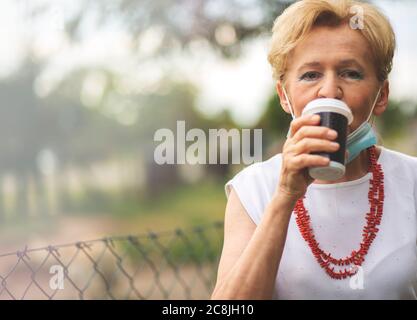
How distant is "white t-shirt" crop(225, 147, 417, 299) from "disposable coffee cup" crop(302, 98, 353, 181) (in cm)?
26

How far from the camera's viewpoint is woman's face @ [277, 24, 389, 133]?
135cm

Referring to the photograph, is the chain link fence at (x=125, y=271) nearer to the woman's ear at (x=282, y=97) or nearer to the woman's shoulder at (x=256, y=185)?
the woman's shoulder at (x=256, y=185)

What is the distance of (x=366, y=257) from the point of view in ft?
4.52

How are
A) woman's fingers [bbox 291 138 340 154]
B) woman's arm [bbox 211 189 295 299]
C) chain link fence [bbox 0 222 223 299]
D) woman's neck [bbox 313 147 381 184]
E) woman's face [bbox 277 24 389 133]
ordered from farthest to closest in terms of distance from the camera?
1. chain link fence [bbox 0 222 223 299]
2. woman's neck [bbox 313 147 381 184]
3. woman's face [bbox 277 24 389 133]
4. woman's arm [bbox 211 189 295 299]
5. woman's fingers [bbox 291 138 340 154]

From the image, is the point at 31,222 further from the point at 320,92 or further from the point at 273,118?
the point at 320,92

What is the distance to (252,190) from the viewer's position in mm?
1441

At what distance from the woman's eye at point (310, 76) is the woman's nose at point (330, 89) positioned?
29 millimetres

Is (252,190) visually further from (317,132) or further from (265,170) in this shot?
(317,132)

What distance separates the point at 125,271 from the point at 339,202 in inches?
32.4

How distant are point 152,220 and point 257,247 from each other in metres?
11.6

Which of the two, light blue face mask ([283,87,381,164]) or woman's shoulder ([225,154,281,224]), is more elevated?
light blue face mask ([283,87,381,164])

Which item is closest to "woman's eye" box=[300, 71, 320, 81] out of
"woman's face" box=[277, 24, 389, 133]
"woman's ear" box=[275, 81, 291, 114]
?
"woman's face" box=[277, 24, 389, 133]

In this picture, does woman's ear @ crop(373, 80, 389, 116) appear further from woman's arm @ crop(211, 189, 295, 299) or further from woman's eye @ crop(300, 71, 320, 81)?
woman's arm @ crop(211, 189, 295, 299)

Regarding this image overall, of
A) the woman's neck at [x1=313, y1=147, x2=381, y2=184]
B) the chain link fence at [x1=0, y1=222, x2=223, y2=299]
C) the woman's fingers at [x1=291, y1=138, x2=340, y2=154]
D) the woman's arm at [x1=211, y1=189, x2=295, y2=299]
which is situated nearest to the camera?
the woman's fingers at [x1=291, y1=138, x2=340, y2=154]
